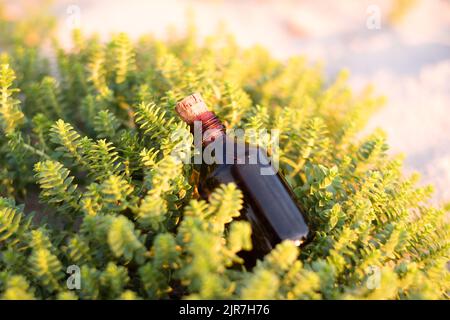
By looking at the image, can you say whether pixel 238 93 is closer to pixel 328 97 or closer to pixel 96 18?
pixel 328 97

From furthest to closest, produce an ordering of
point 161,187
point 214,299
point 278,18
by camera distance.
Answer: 1. point 278,18
2. point 161,187
3. point 214,299

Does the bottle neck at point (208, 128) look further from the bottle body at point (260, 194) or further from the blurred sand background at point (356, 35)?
the blurred sand background at point (356, 35)

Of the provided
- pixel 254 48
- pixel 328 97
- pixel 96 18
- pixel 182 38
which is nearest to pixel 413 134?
pixel 328 97

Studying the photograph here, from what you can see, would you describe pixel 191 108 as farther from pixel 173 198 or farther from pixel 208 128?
pixel 173 198

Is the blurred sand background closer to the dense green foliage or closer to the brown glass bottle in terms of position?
the dense green foliage

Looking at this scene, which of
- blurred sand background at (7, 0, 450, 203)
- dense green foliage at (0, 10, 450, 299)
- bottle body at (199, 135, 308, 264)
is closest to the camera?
dense green foliage at (0, 10, 450, 299)

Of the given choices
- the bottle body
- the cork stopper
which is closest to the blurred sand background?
the bottle body
